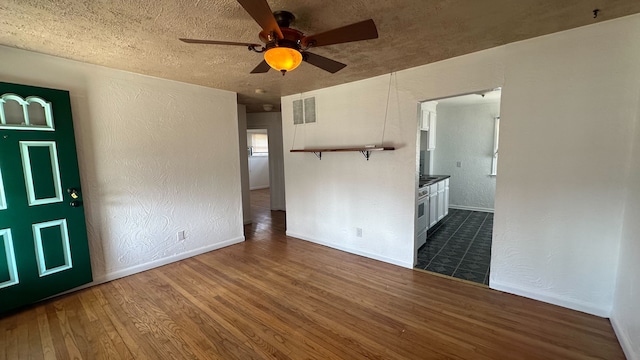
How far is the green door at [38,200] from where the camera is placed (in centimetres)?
227

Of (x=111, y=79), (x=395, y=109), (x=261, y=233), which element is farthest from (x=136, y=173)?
(x=395, y=109)

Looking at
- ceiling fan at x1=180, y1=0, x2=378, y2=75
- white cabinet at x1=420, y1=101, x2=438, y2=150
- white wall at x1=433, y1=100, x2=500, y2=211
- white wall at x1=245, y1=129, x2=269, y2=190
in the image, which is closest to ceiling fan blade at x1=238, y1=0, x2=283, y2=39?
ceiling fan at x1=180, y1=0, x2=378, y2=75

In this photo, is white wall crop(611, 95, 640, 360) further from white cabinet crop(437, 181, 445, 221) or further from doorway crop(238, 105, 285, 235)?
doorway crop(238, 105, 285, 235)

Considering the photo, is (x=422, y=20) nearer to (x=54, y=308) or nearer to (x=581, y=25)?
(x=581, y=25)

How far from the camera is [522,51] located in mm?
2287

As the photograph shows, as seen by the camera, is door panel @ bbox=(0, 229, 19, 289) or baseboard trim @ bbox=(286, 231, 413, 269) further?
baseboard trim @ bbox=(286, 231, 413, 269)

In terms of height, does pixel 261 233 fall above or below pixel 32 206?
below

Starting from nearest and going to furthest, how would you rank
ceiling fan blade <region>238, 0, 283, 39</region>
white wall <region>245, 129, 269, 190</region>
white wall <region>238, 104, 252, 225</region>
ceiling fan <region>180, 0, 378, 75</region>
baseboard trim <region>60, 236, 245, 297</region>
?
ceiling fan blade <region>238, 0, 283, 39</region>
ceiling fan <region>180, 0, 378, 75</region>
baseboard trim <region>60, 236, 245, 297</region>
white wall <region>238, 104, 252, 225</region>
white wall <region>245, 129, 269, 190</region>

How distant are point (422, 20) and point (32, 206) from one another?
3.79 m

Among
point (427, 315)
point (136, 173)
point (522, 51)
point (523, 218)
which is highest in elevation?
point (522, 51)

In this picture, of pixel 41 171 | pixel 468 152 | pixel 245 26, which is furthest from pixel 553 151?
pixel 41 171

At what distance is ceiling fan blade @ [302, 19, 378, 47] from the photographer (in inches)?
58.1

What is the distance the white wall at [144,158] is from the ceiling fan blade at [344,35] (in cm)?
253

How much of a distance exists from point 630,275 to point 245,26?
334cm
